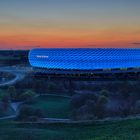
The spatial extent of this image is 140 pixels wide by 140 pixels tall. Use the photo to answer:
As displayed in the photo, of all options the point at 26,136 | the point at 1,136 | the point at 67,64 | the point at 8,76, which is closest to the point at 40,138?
the point at 26,136

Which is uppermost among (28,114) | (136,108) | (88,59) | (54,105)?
(28,114)

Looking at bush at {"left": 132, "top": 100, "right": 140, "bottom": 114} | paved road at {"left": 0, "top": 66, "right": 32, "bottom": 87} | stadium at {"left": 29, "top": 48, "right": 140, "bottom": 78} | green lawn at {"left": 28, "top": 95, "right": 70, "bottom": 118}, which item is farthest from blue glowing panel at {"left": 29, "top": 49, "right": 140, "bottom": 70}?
bush at {"left": 132, "top": 100, "right": 140, "bottom": 114}

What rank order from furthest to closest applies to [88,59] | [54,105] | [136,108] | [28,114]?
[88,59]
[54,105]
[136,108]
[28,114]

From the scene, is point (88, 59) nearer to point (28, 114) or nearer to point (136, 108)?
point (136, 108)

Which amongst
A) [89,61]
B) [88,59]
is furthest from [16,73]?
[88,59]

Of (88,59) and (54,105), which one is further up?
(54,105)

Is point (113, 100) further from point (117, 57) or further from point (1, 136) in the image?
point (117, 57)

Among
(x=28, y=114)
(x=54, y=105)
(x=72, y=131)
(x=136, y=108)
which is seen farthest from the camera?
(x=54, y=105)

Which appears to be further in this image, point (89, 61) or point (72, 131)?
point (89, 61)

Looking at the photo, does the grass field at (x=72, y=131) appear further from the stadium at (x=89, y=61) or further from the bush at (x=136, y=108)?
the stadium at (x=89, y=61)
